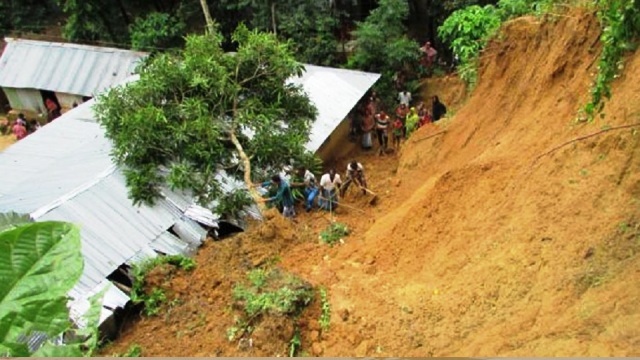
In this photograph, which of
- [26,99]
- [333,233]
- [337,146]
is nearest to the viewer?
[333,233]

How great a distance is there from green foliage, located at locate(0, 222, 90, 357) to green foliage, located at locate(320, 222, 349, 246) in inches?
383

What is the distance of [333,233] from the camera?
1107cm

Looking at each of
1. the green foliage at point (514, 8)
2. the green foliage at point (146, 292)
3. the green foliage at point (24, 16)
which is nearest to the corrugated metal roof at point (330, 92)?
the green foliage at point (514, 8)

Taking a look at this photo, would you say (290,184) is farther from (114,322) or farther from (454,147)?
(114,322)

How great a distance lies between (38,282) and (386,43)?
16163 millimetres

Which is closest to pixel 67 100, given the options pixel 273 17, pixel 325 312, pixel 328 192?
pixel 273 17

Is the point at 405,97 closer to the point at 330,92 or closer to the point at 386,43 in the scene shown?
the point at 386,43

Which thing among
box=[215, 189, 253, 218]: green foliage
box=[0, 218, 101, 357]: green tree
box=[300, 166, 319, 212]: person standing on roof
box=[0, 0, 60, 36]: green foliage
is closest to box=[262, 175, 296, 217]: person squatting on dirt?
box=[215, 189, 253, 218]: green foliage

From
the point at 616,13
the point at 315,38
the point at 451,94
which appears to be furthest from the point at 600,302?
the point at 315,38

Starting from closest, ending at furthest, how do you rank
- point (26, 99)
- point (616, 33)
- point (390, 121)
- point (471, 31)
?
point (616, 33) < point (471, 31) < point (390, 121) < point (26, 99)

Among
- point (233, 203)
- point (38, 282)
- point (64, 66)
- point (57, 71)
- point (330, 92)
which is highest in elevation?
point (38, 282)

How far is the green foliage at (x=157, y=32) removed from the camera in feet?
59.5

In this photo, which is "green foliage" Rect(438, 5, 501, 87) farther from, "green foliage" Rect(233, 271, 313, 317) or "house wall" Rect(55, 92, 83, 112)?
"house wall" Rect(55, 92, 83, 112)

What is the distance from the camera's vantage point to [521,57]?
12.3 m
